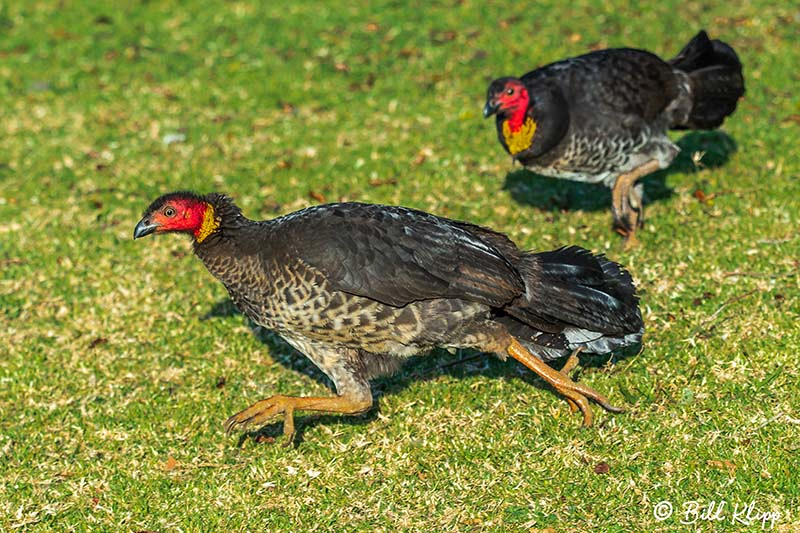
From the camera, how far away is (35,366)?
7.12 meters

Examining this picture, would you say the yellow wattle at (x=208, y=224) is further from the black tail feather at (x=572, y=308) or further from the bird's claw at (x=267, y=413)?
the black tail feather at (x=572, y=308)

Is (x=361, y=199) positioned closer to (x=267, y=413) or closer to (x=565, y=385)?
(x=267, y=413)

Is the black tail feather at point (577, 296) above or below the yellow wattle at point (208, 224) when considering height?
below

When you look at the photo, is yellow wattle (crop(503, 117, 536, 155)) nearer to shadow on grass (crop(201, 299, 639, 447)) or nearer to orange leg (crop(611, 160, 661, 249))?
orange leg (crop(611, 160, 661, 249))

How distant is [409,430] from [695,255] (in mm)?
2876

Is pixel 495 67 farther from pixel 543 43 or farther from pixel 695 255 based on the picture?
pixel 695 255

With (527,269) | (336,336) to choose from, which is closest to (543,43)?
(527,269)

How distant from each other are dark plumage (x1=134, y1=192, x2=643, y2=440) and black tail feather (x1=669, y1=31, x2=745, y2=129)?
2.51 meters

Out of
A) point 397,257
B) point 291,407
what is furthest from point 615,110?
point 291,407

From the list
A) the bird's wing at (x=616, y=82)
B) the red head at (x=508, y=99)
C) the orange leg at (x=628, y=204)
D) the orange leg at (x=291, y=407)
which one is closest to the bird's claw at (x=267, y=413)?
the orange leg at (x=291, y=407)

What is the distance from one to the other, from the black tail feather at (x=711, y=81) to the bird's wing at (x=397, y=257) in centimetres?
308

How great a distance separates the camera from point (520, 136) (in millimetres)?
7723

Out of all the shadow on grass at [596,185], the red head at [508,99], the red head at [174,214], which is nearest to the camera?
the red head at [174,214]

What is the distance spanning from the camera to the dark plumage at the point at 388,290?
5.74 meters
